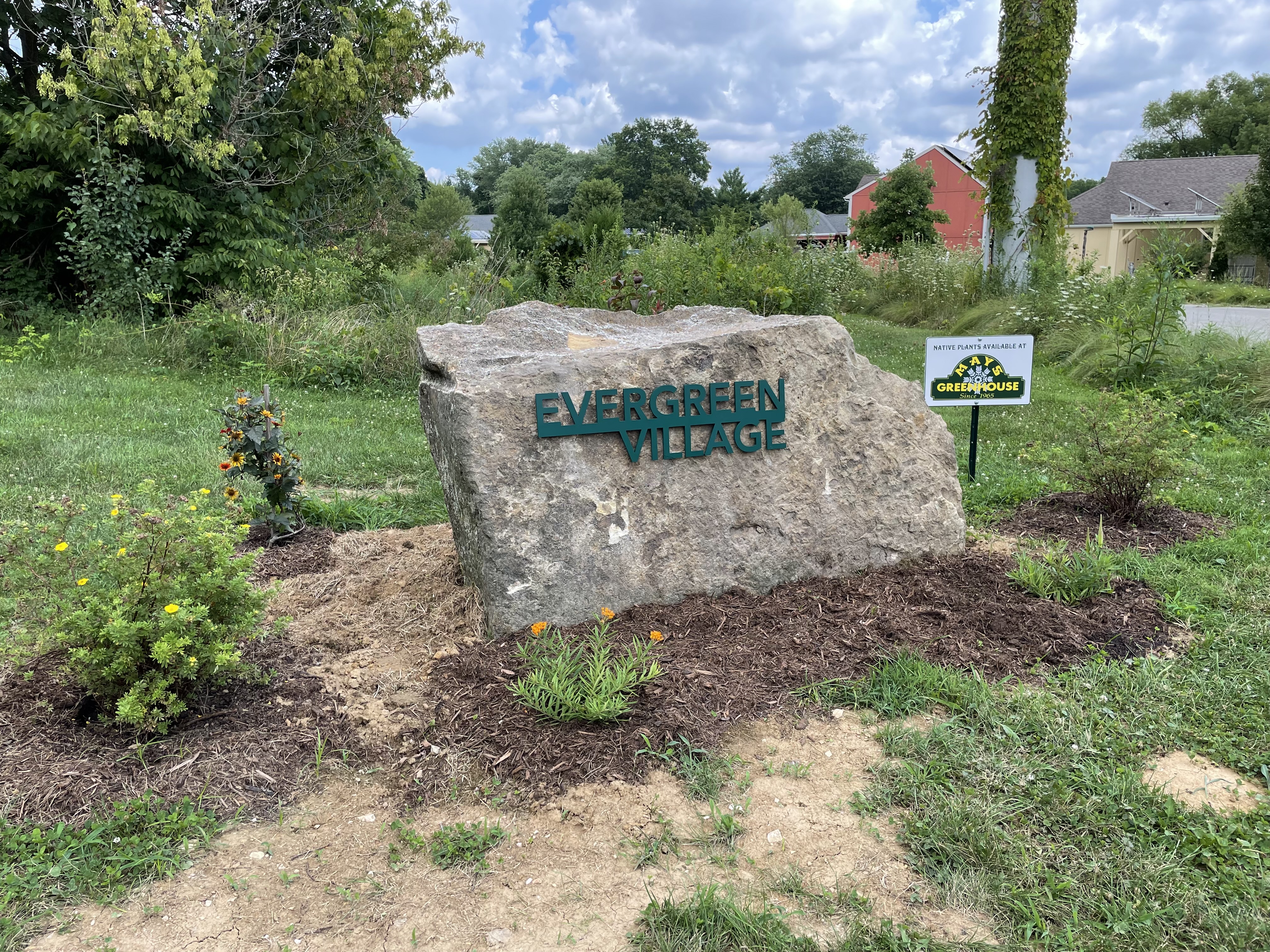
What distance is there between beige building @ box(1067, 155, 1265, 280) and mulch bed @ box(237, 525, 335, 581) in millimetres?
32253

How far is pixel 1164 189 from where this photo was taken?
3500 cm

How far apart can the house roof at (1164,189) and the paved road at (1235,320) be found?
15.8 metres

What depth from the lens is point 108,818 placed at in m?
2.65

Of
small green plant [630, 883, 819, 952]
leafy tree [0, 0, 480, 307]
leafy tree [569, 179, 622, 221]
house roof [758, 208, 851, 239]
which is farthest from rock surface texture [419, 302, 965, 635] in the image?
house roof [758, 208, 851, 239]

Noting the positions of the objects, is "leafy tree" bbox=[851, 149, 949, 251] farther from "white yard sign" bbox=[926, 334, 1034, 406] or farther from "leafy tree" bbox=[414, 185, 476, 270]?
"white yard sign" bbox=[926, 334, 1034, 406]

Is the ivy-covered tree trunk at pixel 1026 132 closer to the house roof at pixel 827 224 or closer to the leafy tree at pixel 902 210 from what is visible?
the leafy tree at pixel 902 210

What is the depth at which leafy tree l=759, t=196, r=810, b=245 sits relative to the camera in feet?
103

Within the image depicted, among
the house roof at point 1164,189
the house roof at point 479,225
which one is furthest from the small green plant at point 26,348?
the house roof at point 1164,189

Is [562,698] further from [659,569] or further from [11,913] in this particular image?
[11,913]

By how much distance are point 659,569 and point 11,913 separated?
2475 mm

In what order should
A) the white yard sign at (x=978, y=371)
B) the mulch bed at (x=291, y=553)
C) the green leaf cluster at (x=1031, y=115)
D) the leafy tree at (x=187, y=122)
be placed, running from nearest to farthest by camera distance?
1. the mulch bed at (x=291, y=553)
2. the white yard sign at (x=978, y=371)
3. the leafy tree at (x=187, y=122)
4. the green leaf cluster at (x=1031, y=115)

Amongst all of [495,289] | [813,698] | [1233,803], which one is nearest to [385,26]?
[495,289]

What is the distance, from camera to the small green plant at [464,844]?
2566 millimetres

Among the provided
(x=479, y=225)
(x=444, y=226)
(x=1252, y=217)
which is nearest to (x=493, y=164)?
(x=479, y=225)
